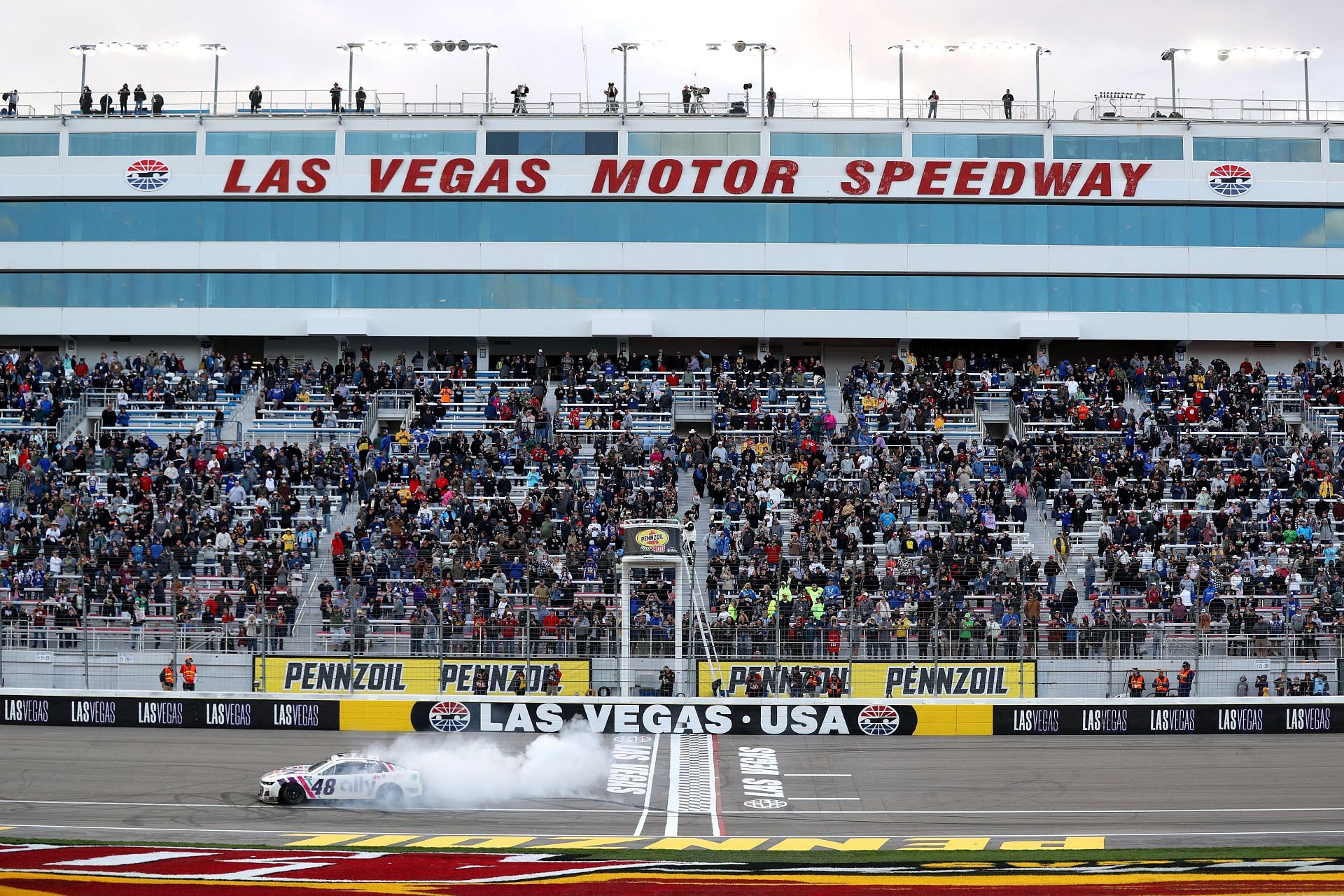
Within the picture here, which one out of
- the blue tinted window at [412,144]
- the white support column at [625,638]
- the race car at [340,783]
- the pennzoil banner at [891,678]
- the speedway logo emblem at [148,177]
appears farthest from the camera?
the speedway logo emblem at [148,177]

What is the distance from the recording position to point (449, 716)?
110ft

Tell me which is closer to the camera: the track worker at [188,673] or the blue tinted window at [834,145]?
the track worker at [188,673]

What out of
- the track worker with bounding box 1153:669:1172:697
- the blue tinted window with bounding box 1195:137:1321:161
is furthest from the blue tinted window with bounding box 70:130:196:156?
the track worker with bounding box 1153:669:1172:697

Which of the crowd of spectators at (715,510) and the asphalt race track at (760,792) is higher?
the crowd of spectators at (715,510)

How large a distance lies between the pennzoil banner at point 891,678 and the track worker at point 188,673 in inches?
432

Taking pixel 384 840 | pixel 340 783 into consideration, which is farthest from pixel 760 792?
pixel 384 840

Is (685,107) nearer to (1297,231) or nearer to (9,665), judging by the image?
(1297,231)

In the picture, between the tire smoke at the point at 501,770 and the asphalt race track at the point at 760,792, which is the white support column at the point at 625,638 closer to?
the asphalt race track at the point at 760,792

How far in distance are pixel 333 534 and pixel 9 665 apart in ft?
30.0

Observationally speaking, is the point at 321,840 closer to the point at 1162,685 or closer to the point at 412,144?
the point at 1162,685

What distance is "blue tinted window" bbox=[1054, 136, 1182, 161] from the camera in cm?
5344

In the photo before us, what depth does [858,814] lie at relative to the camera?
27.0 m

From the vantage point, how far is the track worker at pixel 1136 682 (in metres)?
34.3

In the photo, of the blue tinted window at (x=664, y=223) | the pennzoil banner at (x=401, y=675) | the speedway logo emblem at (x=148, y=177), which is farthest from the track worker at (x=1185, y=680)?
the speedway logo emblem at (x=148, y=177)
